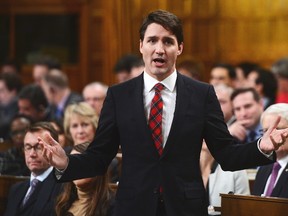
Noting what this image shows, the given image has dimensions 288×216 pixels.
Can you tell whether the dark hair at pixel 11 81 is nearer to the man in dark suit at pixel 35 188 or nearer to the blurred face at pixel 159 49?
the man in dark suit at pixel 35 188

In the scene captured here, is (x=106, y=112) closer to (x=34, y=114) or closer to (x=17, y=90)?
(x=34, y=114)

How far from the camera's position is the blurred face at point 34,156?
5223 mm

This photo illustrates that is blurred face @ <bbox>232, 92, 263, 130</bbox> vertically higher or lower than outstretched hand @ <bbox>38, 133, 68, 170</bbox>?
higher

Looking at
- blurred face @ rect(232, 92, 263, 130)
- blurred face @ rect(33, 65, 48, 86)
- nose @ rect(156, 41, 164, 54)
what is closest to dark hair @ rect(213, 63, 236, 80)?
blurred face @ rect(33, 65, 48, 86)

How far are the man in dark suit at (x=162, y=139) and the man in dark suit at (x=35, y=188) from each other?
146 cm

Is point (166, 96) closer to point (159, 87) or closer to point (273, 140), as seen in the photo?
point (159, 87)

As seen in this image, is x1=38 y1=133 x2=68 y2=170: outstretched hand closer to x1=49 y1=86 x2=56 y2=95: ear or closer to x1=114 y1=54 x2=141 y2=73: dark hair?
x1=114 y1=54 x2=141 y2=73: dark hair

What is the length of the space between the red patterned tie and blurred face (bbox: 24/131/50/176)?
5.67 feet

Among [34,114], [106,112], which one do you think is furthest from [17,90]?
[106,112]

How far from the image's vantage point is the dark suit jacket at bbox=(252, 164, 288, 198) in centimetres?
466

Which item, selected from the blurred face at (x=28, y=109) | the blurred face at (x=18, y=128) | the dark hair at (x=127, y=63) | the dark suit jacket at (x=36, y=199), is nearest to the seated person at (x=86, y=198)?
the dark suit jacket at (x=36, y=199)

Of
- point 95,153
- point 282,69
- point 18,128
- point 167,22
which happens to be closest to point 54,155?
point 95,153

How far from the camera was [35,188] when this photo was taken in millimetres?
5215

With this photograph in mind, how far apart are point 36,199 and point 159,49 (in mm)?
1931
